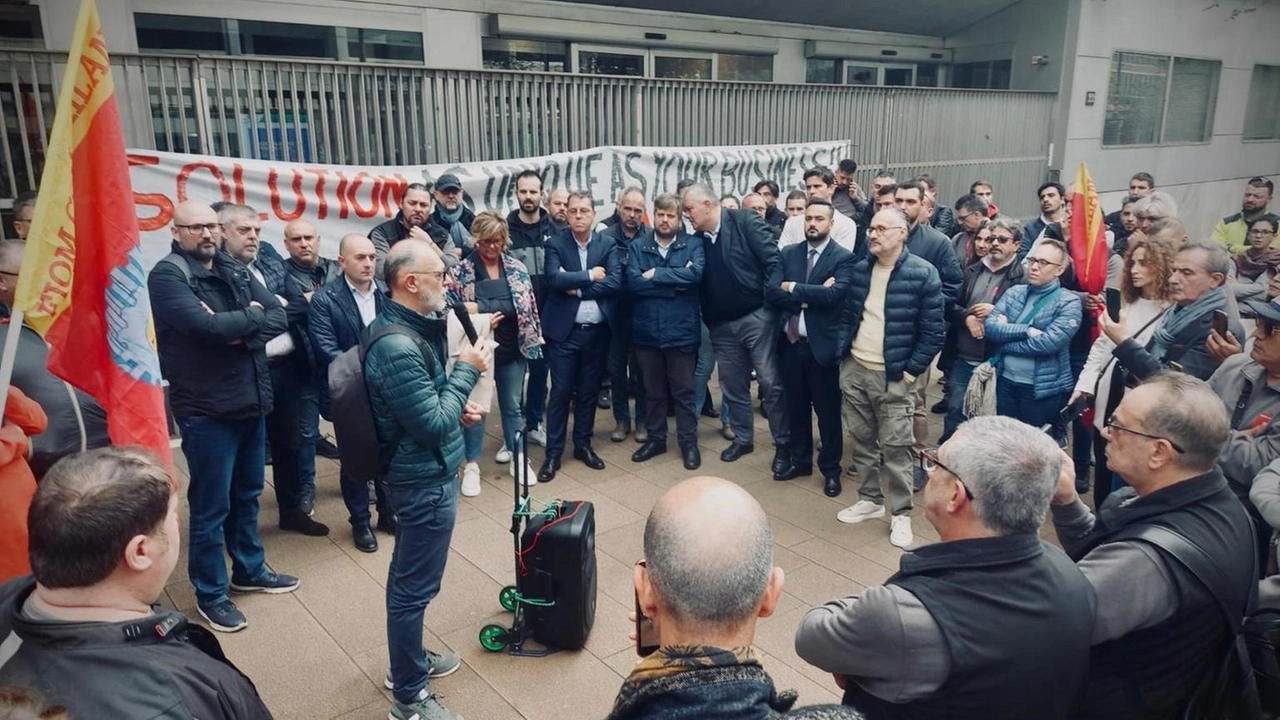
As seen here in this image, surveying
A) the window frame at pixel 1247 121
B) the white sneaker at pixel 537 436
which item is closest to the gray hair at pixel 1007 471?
the white sneaker at pixel 537 436

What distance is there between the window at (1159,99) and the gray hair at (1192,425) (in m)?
14.6

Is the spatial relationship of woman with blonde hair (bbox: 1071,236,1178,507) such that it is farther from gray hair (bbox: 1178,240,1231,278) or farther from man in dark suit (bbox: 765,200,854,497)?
man in dark suit (bbox: 765,200,854,497)

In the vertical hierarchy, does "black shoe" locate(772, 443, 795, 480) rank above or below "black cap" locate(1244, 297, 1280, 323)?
below

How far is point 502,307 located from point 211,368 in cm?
217

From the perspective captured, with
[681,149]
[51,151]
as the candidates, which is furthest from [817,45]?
[51,151]

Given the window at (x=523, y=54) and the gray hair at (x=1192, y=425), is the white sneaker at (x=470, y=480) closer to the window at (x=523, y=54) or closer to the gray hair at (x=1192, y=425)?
the gray hair at (x=1192, y=425)

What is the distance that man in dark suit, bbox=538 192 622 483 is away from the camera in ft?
20.7

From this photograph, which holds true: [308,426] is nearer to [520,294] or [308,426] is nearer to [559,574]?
[520,294]

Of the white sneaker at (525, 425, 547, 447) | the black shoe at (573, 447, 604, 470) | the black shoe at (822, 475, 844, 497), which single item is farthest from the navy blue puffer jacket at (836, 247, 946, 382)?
the white sneaker at (525, 425, 547, 447)

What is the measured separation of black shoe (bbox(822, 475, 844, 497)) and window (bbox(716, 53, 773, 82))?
26.3 feet

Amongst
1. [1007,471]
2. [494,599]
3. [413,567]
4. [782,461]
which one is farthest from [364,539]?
[1007,471]

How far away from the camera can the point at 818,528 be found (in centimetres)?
567

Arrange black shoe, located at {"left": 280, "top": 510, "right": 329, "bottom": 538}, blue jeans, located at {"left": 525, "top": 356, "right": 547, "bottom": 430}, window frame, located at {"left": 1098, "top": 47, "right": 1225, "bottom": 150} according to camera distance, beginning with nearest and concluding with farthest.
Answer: black shoe, located at {"left": 280, "top": 510, "right": 329, "bottom": 538} → blue jeans, located at {"left": 525, "top": 356, "right": 547, "bottom": 430} → window frame, located at {"left": 1098, "top": 47, "right": 1225, "bottom": 150}

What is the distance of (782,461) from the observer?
21.5 ft
